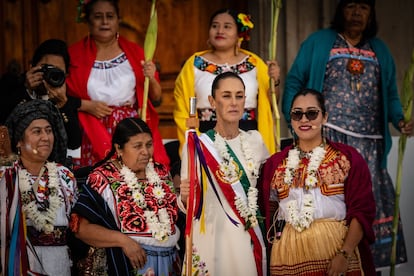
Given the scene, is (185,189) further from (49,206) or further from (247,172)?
(49,206)

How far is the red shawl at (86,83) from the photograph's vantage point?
603cm

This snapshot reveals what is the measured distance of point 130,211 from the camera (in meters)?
5.05

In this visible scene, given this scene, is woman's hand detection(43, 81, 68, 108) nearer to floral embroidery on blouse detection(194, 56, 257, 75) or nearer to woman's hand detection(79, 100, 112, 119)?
woman's hand detection(79, 100, 112, 119)

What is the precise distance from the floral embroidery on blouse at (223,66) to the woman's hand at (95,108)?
2.35 ft

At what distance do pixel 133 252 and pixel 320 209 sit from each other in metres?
1.07

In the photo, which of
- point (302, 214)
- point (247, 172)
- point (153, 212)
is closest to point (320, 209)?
point (302, 214)

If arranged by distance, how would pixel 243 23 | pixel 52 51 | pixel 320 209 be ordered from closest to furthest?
pixel 320 209, pixel 52 51, pixel 243 23

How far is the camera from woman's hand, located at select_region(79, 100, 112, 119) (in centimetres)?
598

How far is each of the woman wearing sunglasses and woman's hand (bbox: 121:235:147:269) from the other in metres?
0.74

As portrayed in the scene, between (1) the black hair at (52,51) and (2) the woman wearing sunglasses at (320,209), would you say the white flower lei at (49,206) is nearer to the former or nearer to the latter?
(1) the black hair at (52,51)

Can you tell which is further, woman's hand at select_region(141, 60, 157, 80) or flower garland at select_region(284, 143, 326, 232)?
woman's hand at select_region(141, 60, 157, 80)

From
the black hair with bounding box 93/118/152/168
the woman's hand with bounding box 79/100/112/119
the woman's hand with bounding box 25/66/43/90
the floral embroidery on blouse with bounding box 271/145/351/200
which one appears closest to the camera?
the floral embroidery on blouse with bounding box 271/145/351/200

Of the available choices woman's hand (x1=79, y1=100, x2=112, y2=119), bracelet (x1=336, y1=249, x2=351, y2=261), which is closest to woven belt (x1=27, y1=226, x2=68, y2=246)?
woman's hand (x1=79, y1=100, x2=112, y2=119)

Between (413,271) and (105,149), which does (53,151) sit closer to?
(105,149)
